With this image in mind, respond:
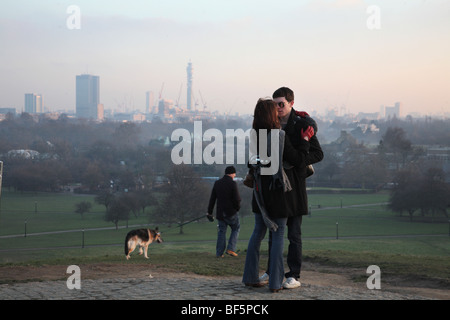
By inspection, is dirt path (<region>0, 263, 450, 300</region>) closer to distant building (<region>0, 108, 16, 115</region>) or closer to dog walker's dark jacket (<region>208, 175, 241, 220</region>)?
dog walker's dark jacket (<region>208, 175, 241, 220</region>)

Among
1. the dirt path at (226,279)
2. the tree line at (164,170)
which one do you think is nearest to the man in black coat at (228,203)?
the dirt path at (226,279)

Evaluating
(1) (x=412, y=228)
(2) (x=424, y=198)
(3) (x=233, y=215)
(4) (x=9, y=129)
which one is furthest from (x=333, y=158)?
(3) (x=233, y=215)

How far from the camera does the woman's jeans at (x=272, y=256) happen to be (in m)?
6.60

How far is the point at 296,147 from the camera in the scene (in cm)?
677

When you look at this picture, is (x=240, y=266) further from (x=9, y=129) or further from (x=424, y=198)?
(x=9, y=129)

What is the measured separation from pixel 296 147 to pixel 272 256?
130 centimetres

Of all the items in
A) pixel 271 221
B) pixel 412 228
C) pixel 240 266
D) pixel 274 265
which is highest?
pixel 271 221

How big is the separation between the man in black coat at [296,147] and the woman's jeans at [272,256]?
0.22m

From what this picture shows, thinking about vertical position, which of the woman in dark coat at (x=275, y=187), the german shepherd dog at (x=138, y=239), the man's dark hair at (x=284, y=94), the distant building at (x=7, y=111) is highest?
the distant building at (x=7, y=111)

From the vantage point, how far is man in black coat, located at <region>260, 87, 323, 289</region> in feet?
22.1

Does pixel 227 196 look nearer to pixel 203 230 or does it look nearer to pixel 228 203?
pixel 228 203

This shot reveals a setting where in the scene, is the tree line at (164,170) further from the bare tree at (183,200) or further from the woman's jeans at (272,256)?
the woman's jeans at (272,256)
